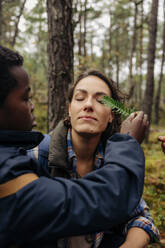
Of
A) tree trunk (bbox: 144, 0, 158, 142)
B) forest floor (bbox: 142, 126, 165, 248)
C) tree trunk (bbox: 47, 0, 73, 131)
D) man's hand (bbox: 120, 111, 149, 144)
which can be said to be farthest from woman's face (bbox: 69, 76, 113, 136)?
tree trunk (bbox: 144, 0, 158, 142)

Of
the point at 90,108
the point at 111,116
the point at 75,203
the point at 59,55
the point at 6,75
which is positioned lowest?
the point at 75,203

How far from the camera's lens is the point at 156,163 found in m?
5.44

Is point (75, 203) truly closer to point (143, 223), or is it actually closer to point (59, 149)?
point (59, 149)

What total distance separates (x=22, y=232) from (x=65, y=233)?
0.77 ft

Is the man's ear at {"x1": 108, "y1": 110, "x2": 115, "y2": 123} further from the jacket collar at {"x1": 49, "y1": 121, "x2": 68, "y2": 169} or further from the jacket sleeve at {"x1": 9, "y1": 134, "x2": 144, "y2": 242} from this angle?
the jacket sleeve at {"x1": 9, "y1": 134, "x2": 144, "y2": 242}

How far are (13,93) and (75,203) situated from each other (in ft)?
2.51

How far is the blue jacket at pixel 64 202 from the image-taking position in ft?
3.57

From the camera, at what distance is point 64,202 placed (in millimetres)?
1095

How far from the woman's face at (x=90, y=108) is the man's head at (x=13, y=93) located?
2.50 feet

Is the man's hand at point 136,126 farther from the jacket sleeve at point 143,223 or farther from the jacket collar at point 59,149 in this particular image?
the jacket sleeve at point 143,223

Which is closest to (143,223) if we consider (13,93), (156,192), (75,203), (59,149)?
(59,149)

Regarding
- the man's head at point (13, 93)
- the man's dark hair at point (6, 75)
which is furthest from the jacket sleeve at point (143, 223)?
the man's dark hair at point (6, 75)

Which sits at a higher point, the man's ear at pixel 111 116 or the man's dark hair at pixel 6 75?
the man's dark hair at pixel 6 75

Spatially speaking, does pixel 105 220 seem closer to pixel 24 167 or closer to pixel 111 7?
pixel 24 167
